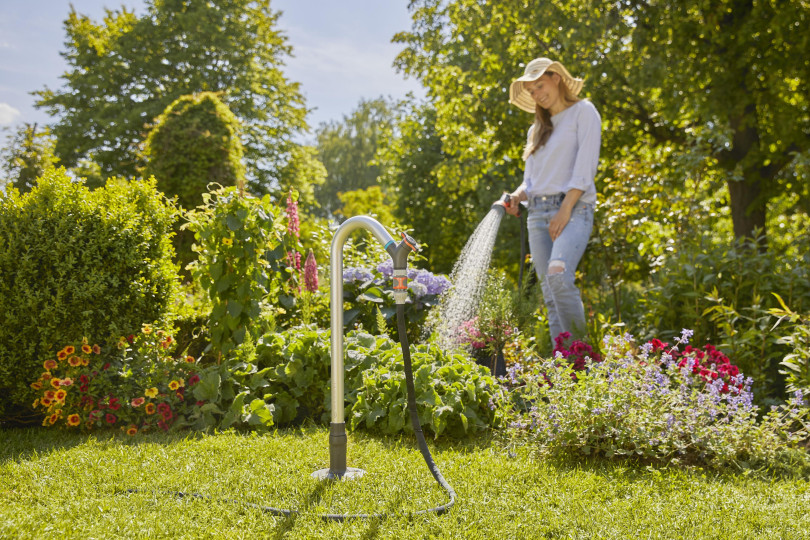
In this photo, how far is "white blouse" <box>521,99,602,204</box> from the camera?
3807mm

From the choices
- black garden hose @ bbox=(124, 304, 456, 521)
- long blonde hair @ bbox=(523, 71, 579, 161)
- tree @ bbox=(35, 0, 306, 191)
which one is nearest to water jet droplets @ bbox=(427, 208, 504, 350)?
long blonde hair @ bbox=(523, 71, 579, 161)

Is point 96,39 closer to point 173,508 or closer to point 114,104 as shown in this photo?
point 114,104

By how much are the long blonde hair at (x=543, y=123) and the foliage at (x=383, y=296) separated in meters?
1.19

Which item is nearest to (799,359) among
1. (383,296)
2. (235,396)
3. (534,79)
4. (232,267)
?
(534,79)

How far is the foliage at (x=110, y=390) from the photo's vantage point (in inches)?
131

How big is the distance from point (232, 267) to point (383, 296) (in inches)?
43.8

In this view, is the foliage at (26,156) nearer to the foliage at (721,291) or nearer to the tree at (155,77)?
the tree at (155,77)

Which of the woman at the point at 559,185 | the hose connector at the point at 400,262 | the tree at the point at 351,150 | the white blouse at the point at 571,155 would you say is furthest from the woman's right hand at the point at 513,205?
the tree at the point at 351,150

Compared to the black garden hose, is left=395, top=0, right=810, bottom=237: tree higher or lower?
higher

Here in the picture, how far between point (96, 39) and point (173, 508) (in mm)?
19800

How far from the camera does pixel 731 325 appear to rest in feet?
12.5

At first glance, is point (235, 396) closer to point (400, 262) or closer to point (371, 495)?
point (371, 495)

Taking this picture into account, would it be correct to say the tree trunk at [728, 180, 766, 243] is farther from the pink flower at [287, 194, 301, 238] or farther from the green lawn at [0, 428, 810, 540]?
the green lawn at [0, 428, 810, 540]

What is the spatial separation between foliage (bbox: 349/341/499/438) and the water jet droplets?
708mm
